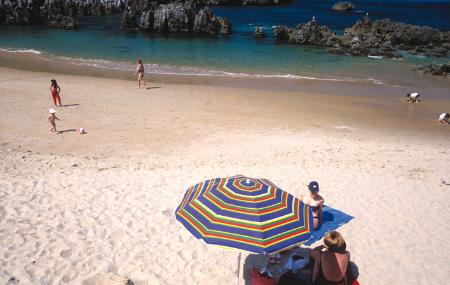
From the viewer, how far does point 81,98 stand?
1844cm

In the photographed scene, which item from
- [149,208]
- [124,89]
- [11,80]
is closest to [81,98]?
[124,89]

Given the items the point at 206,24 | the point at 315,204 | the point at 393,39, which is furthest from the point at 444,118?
the point at 206,24

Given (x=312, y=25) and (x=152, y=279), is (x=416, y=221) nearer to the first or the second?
(x=152, y=279)

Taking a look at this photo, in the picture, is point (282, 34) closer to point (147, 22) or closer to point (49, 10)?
point (147, 22)

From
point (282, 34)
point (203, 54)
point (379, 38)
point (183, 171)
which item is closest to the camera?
point (183, 171)

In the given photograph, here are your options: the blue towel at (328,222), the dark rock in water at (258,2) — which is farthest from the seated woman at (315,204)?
the dark rock in water at (258,2)

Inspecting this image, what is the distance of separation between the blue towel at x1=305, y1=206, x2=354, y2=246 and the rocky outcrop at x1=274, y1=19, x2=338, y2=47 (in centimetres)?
3925

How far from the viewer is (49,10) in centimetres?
5750

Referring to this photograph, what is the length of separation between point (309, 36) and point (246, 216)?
42676mm

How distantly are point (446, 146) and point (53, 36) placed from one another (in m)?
42.9

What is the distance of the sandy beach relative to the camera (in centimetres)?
688

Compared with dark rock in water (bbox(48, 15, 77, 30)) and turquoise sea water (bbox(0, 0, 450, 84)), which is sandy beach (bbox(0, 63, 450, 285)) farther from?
dark rock in water (bbox(48, 15, 77, 30))

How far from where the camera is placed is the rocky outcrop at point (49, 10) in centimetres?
5092

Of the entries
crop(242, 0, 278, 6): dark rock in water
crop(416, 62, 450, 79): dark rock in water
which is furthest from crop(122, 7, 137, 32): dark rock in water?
crop(242, 0, 278, 6): dark rock in water
